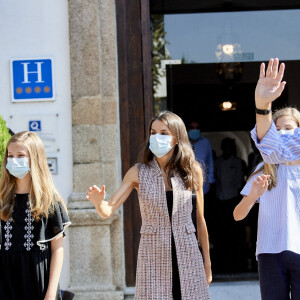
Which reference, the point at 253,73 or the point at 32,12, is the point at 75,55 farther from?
the point at 253,73

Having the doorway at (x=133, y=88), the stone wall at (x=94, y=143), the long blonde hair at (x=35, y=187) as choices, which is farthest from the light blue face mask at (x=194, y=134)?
the long blonde hair at (x=35, y=187)

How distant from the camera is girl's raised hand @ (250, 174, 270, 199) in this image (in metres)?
3.07

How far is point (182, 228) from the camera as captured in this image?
3305 mm

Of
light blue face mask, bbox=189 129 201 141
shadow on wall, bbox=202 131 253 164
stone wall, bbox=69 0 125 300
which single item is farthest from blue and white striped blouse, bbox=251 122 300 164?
shadow on wall, bbox=202 131 253 164

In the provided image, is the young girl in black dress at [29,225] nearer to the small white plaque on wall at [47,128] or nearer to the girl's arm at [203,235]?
the girl's arm at [203,235]

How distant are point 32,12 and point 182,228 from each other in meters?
3.24

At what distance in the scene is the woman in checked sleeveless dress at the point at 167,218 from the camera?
128 inches

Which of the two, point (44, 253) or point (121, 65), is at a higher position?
point (121, 65)

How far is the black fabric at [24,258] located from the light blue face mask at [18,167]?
0.70 feet

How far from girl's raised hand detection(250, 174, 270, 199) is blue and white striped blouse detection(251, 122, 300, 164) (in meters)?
0.23

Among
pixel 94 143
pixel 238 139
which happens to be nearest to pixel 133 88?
pixel 94 143

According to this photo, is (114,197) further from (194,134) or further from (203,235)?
(194,134)

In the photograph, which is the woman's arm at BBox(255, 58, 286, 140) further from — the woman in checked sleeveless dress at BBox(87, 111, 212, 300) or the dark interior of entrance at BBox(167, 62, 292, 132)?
the dark interior of entrance at BBox(167, 62, 292, 132)

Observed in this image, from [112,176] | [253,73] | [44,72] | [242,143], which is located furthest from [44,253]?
[242,143]
